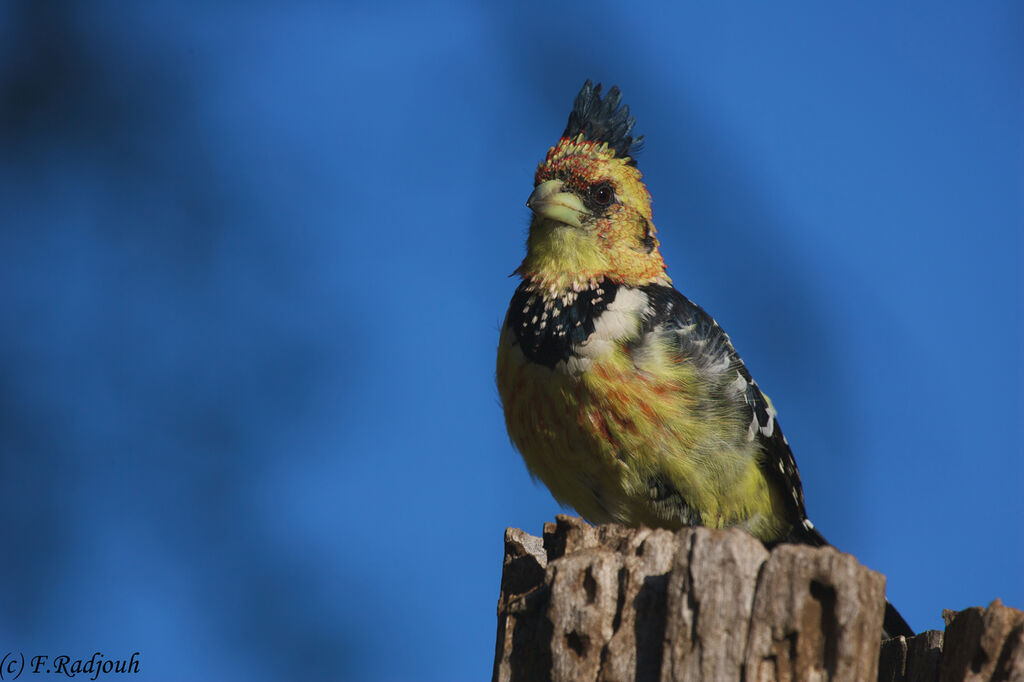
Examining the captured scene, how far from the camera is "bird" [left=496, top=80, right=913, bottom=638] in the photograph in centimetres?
434

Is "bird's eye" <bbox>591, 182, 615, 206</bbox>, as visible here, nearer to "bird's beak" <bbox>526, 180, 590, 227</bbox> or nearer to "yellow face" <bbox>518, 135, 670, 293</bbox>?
"yellow face" <bbox>518, 135, 670, 293</bbox>

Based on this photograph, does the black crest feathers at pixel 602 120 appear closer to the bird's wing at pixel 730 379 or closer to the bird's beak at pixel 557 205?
the bird's beak at pixel 557 205

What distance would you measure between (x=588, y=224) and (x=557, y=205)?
0.17 metres

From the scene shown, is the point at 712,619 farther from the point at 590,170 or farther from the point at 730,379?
the point at 590,170

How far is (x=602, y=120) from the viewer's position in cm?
528

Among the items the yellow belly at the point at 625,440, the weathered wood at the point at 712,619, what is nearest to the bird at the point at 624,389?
the yellow belly at the point at 625,440

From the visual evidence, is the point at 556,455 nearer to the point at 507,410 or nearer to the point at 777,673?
the point at 507,410

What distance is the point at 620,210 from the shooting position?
5016 millimetres

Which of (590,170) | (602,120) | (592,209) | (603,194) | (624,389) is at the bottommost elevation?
(624,389)

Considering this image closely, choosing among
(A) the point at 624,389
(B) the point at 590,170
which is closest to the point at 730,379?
(A) the point at 624,389

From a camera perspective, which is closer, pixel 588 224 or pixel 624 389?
pixel 624 389

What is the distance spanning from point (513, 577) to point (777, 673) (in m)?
1.22

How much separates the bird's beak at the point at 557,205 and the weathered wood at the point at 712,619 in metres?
1.93

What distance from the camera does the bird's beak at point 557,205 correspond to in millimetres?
4840
